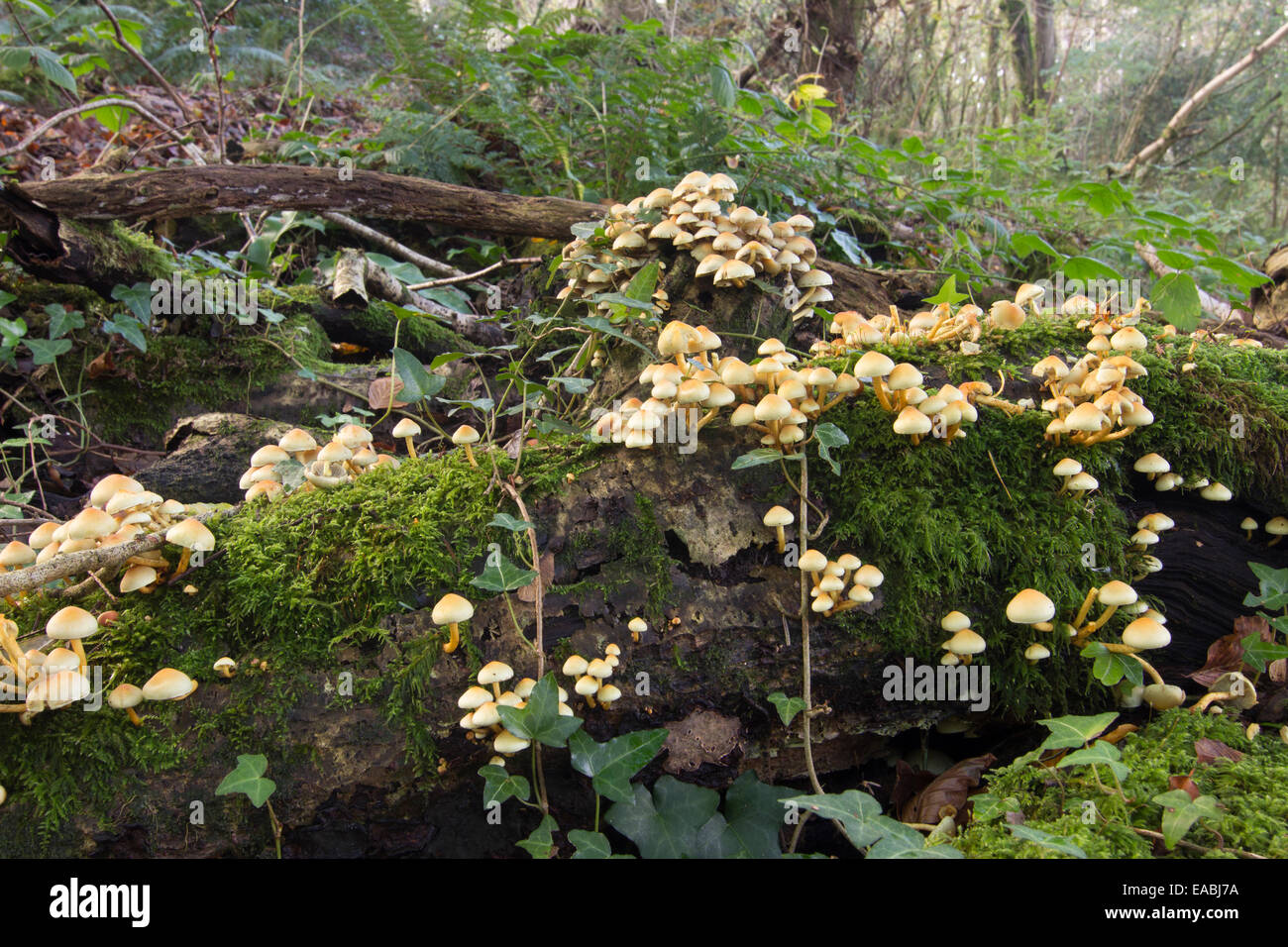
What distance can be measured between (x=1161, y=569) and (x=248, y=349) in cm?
587

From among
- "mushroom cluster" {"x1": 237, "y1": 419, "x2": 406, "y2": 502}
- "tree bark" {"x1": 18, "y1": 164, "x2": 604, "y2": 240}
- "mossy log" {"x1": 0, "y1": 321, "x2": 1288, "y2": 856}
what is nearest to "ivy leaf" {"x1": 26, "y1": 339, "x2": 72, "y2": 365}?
"tree bark" {"x1": 18, "y1": 164, "x2": 604, "y2": 240}

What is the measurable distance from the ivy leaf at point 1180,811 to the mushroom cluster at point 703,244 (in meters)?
2.68

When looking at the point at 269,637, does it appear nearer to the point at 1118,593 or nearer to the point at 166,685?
the point at 166,685

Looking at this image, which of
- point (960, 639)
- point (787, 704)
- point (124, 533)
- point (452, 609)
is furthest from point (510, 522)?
point (960, 639)

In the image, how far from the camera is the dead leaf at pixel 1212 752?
2.34 m

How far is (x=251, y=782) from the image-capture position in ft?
7.21

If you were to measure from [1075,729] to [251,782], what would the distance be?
2.59 m

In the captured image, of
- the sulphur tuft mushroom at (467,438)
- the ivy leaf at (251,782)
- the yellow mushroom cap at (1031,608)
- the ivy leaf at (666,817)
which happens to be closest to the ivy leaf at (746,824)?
the ivy leaf at (666,817)

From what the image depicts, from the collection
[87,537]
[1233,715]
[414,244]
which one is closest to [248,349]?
[414,244]

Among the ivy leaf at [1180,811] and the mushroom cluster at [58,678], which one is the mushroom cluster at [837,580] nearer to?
the ivy leaf at [1180,811]

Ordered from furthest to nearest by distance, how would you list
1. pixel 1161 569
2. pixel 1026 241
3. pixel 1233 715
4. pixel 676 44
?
1. pixel 676 44
2. pixel 1026 241
3. pixel 1161 569
4. pixel 1233 715

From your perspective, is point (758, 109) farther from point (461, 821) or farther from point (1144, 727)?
point (461, 821)

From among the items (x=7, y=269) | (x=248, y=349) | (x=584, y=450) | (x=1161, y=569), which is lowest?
(x=1161, y=569)

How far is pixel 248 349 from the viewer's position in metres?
5.22
